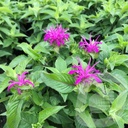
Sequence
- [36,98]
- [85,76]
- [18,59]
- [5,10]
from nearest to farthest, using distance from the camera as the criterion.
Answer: [85,76] → [36,98] → [18,59] → [5,10]

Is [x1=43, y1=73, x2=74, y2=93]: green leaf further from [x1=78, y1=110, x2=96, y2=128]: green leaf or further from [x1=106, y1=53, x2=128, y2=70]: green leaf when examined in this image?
[x1=106, y1=53, x2=128, y2=70]: green leaf

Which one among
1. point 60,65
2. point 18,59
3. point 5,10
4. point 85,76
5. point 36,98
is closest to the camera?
point 85,76

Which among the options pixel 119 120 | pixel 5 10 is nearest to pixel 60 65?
pixel 119 120

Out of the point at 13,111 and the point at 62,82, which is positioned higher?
the point at 62,82

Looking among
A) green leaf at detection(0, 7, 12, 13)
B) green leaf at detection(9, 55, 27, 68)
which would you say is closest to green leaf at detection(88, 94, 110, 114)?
green leaf at detection(9, 55, 27, 68)

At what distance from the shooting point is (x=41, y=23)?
6.07 feet

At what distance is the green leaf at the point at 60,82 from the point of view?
3.64 feet

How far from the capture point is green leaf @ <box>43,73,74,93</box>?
43.7 inches

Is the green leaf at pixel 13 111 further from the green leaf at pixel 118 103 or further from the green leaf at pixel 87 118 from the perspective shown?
the green leaf at pixel 118 103

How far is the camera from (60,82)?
1.11 metres

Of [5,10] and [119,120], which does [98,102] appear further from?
[5,10]

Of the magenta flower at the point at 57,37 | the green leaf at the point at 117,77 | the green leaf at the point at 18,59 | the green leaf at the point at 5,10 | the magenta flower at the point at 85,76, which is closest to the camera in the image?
the magenta flower at the point at 85,76

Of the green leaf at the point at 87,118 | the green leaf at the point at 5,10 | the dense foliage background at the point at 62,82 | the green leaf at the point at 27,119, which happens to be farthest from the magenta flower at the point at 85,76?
the green leaf at the point at 5,10

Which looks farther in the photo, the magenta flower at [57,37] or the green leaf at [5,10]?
the green leaf at [5,10]
